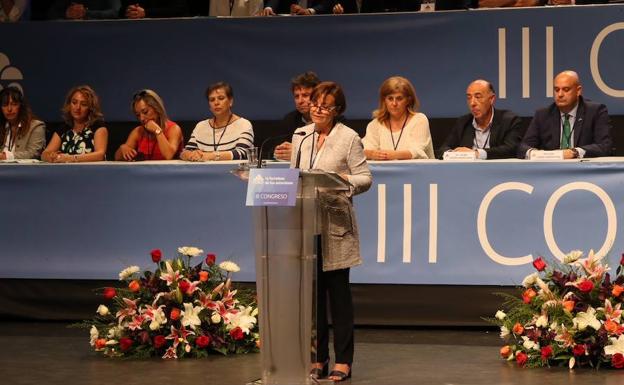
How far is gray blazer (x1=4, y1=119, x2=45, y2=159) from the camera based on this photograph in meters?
8.02

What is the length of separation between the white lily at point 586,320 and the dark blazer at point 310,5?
3.74 meters

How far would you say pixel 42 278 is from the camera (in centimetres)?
711

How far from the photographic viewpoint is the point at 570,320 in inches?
223

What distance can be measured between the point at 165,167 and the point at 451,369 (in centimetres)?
234

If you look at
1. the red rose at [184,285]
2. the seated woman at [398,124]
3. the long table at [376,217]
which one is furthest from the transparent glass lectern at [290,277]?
the seated woman at [398,124]

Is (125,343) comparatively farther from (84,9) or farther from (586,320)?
(84,9)

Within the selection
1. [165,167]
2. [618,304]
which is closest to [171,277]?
[165,167]

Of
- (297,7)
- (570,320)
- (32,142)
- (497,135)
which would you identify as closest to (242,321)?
(570,320)

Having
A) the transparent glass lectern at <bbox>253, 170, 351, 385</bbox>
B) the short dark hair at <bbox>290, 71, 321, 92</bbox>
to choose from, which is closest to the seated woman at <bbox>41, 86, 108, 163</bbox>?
the short dark hair at <bbox>290, 71, 321, 92</bbox>

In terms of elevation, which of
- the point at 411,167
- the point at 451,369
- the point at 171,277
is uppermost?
the point at 411,167

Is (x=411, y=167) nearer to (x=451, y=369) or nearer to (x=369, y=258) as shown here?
(x=369, y=258)

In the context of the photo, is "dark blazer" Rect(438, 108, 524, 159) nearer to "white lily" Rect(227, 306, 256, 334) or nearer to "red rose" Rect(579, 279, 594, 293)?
"red rose" Rect(579, 279, 594, 293)

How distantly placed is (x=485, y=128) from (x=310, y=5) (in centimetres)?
196

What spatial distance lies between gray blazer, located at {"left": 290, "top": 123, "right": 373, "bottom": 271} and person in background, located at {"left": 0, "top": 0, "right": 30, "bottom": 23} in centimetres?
469
